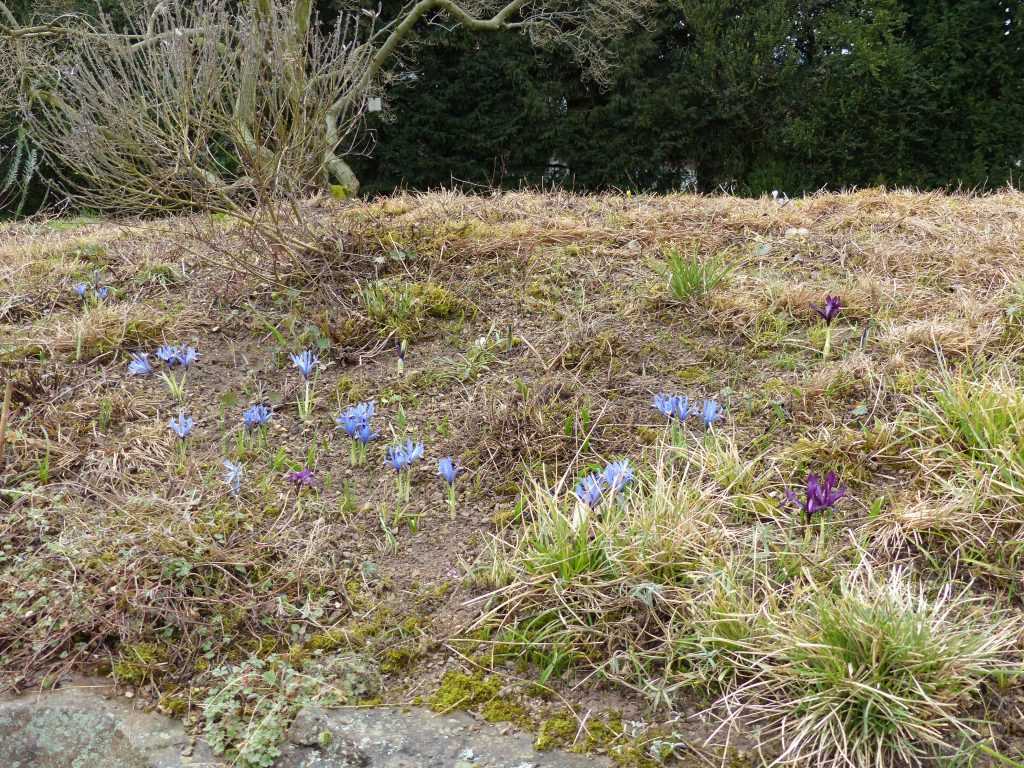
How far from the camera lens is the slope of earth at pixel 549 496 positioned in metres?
1.76

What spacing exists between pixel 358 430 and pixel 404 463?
0.96ft

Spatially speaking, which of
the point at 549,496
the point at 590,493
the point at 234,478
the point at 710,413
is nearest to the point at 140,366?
the point at 234,478

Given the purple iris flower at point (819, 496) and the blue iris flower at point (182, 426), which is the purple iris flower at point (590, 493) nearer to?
the purple iris flower at point (819, 496)

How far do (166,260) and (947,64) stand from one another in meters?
9.34

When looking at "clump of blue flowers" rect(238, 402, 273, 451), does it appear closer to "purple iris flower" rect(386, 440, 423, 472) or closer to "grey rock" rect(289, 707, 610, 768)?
"purple iris flower" rect(386, 440, 423, 472)

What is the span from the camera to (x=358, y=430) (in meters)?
2.65

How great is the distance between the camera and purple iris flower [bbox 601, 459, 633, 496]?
85.2 inches

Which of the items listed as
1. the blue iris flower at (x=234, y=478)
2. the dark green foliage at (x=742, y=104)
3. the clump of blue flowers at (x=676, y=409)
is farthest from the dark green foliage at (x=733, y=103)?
the blue iris flower at (x=234, y=478)

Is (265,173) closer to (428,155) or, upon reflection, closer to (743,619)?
(743,619)

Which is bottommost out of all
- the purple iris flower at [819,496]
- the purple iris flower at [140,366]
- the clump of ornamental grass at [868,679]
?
the purple iris flower at [140,366]

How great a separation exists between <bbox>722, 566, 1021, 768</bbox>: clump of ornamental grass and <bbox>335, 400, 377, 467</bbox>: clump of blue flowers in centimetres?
133

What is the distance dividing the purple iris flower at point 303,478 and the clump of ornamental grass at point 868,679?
1322mm

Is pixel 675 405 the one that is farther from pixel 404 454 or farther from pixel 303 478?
pixel 303 478

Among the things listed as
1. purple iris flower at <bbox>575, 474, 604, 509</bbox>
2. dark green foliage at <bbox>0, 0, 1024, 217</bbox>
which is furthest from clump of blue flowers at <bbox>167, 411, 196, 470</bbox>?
dark green foliage at <bbox>0, 0, 1024, 217</bbox>
